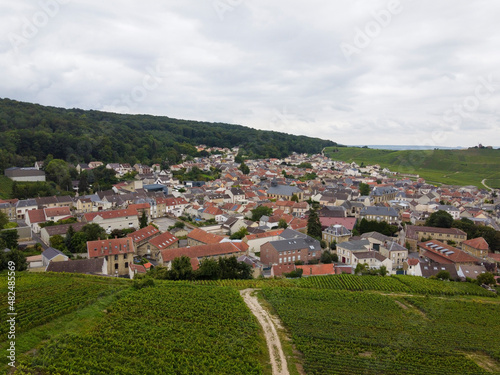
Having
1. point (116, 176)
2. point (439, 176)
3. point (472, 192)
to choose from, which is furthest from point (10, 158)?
point (439, 176)

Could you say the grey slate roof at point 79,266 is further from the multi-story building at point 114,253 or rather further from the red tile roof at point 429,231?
the red tile roof at point 429,231

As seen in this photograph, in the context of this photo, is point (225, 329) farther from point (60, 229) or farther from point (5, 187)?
point (5, 187)

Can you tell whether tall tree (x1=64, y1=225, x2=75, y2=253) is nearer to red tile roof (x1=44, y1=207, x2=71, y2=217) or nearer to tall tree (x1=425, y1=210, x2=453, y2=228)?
red tile roof (x1=44, y1=207, x2=71, y2=217)

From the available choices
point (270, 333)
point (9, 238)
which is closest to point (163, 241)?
point (9, 238)

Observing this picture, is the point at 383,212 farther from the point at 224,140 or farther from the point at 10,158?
the point at 224,140

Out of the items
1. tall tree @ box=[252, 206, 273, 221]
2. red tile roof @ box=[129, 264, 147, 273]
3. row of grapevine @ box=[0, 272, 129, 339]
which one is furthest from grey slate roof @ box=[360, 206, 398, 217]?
row of grapevine @ box=[0, 272, 129, 339]

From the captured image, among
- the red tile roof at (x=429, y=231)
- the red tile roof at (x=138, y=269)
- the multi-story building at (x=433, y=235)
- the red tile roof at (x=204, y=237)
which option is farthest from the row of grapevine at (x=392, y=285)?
the red tile roof at (x=138, y=269)
